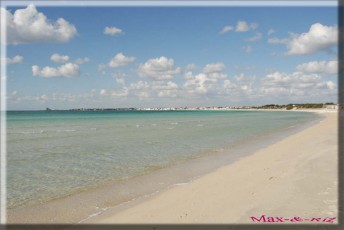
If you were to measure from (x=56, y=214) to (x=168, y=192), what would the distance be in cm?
331

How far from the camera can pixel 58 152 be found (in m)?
19.9

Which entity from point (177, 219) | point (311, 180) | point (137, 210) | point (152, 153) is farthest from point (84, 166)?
point (311, 180)

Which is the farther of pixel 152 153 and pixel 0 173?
pixel 152 153

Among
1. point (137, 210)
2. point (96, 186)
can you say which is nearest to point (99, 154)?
point (96, 186)

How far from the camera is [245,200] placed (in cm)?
827

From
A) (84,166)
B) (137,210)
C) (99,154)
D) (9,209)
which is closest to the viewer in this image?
(137,210)

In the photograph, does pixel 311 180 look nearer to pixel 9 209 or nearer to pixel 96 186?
pixel 96 186

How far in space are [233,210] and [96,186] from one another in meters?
5.46

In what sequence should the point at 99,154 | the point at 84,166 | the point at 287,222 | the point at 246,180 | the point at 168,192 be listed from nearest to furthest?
the point at 287,222 → the point at 168,192 → the point at 246,180 → the point at 84,166 → the point at 99,154

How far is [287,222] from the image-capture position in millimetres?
6648

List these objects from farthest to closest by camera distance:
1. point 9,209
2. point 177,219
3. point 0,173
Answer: point 0,173 → point 9,209 → point 177,219

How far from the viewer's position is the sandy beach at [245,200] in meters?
7.07

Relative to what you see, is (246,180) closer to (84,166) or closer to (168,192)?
(168,192)

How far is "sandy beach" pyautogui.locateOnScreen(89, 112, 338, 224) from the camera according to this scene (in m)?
7.07
